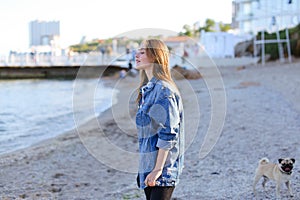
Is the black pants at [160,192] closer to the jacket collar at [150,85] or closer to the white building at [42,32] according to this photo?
the jacket collar at [150,85]

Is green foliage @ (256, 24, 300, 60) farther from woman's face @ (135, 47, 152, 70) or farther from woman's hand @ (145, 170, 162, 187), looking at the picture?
woman's hand @ (145, 170, 162, 187)

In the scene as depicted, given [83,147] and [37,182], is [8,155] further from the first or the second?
[37,182]

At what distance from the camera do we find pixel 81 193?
6250 millimetres

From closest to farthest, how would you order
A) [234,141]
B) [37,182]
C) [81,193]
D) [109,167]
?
1. [81,193]
2. [37,182]
3. [109,167]
4. [234,141]

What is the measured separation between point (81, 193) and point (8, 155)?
435cm

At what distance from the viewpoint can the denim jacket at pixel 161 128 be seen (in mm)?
3010

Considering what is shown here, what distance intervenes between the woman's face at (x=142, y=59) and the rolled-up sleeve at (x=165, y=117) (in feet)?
0.83

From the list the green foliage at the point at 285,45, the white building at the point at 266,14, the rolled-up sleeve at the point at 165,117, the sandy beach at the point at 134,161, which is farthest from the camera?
the white building at the point at 266,14

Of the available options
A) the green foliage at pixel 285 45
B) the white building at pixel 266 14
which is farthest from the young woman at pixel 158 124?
the white building at pixel 266 14

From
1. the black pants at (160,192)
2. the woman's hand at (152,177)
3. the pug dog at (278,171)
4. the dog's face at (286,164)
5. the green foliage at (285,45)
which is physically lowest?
the pug dog at (278,171)

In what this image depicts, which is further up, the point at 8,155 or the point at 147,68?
the point at 147,68

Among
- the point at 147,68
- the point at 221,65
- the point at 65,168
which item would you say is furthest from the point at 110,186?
the point at 221,65

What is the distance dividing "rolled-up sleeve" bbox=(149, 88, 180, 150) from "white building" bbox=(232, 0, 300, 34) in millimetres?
33729

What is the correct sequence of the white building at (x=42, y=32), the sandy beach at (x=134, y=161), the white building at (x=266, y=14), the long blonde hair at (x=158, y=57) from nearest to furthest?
the long blonde hair at (x=158, y=57) → the sandy beach at (x=134, y=161) → the white building at (x=266, y=14) → the white building at (x=42, y=32)
